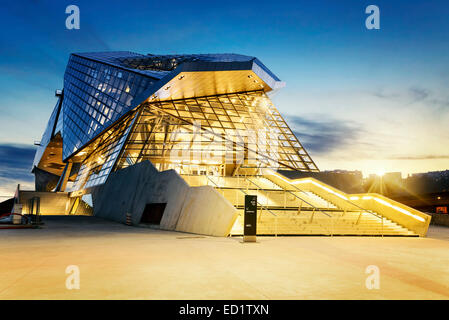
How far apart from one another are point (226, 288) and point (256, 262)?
2479 millimetres

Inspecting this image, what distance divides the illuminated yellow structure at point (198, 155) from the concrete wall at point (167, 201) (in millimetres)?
62

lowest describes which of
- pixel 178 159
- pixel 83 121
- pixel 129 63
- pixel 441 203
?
pixel 441 203

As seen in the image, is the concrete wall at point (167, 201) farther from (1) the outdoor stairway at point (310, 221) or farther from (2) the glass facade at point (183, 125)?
(2) the glass facade at point (183, 125)

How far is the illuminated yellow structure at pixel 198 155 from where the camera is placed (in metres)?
15.3

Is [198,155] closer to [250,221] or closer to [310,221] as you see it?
[310,221]

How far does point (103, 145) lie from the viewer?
34344 millimetres

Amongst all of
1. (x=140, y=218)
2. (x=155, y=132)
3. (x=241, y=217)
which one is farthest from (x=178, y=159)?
(x=241, y=217)

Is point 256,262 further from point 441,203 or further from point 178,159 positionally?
point 441,203

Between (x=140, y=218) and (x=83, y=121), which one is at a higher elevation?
(x=83, y=121)

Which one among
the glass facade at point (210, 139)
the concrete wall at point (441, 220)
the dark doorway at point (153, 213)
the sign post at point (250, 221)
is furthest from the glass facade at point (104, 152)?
the concrete wall at point (441, 220)

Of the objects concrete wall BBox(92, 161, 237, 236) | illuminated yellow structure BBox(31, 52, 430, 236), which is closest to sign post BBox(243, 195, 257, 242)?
concrete wall BBox(92, 161, 237, 236)

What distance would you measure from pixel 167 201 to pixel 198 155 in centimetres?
1262

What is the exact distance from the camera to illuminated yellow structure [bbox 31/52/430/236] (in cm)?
1529

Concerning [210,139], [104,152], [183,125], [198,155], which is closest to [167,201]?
[198,155]
